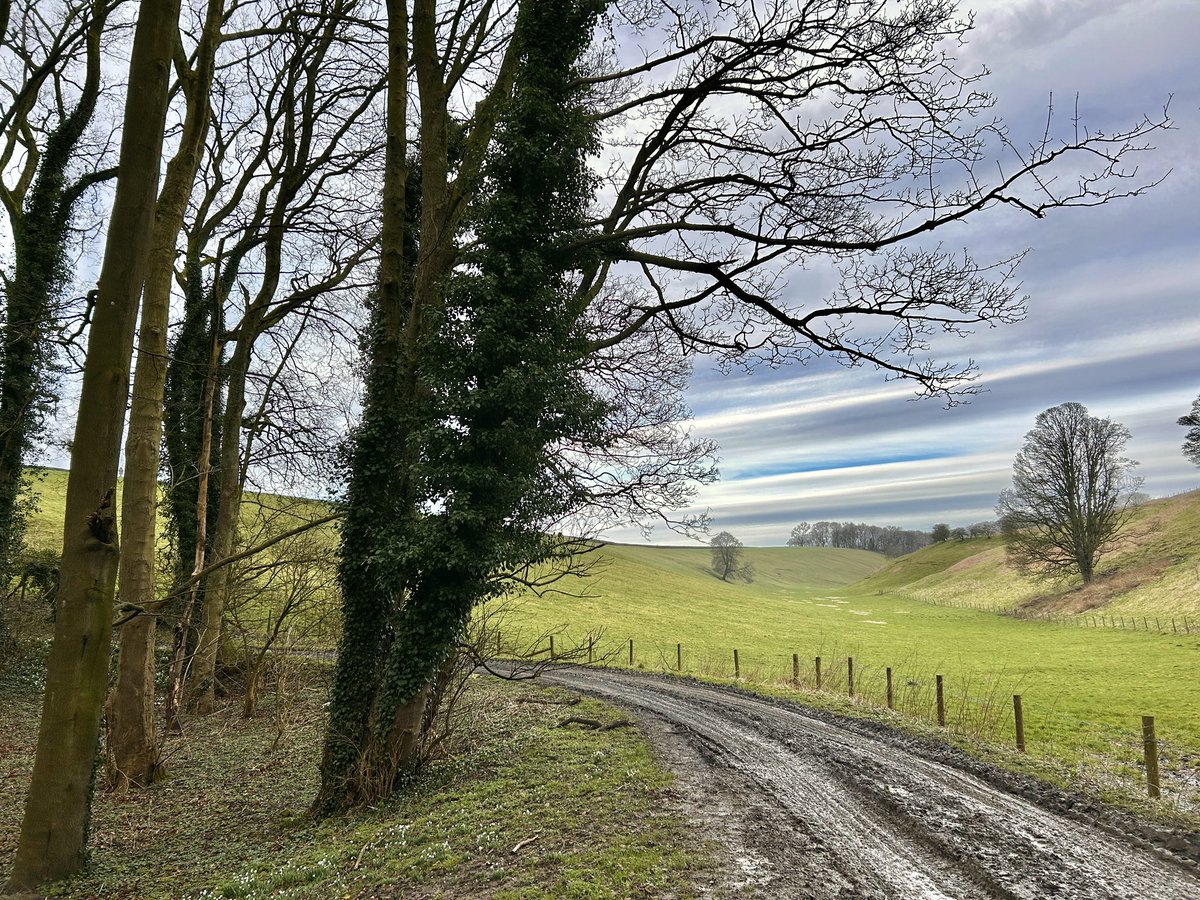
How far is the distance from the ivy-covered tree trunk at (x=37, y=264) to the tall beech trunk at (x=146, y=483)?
796 centimetres

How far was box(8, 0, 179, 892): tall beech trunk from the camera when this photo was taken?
639 cm

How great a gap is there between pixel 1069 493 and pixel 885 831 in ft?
154

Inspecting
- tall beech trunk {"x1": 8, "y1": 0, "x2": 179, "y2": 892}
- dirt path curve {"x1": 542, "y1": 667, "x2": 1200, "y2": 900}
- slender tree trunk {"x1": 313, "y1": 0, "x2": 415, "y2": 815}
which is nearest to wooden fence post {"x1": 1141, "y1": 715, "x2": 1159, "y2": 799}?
dirt path curve {"x1": 542, "y1": 667, "x2": 1200, "y2": 900}

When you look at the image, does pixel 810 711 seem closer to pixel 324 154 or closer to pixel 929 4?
pixel 929 4

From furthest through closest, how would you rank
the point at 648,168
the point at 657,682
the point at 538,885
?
the point at 657,682 → the point at 648,168 → the point at 538,885

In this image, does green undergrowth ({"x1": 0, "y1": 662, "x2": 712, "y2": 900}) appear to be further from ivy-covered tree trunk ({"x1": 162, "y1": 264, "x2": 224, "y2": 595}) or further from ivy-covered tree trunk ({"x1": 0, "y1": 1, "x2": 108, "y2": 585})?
ivy-covered tree trunk ({"x1": 0, "y1": 1, "x2": 108, "y2": 585})

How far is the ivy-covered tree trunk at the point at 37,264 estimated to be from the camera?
15.6 metres

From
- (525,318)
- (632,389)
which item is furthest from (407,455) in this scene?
(632,389)

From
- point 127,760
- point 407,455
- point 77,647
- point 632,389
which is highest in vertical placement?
point 632,389

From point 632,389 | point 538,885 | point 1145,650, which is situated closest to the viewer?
point 538,885

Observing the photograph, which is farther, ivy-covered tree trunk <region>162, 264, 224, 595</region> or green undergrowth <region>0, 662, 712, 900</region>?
ivy-covered tree trunk <region>162, 264, 224, 595</region>

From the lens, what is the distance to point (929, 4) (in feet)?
30.1

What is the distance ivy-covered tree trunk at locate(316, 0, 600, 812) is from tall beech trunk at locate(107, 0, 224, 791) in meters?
3.38

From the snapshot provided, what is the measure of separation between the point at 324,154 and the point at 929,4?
1431 centimetres
